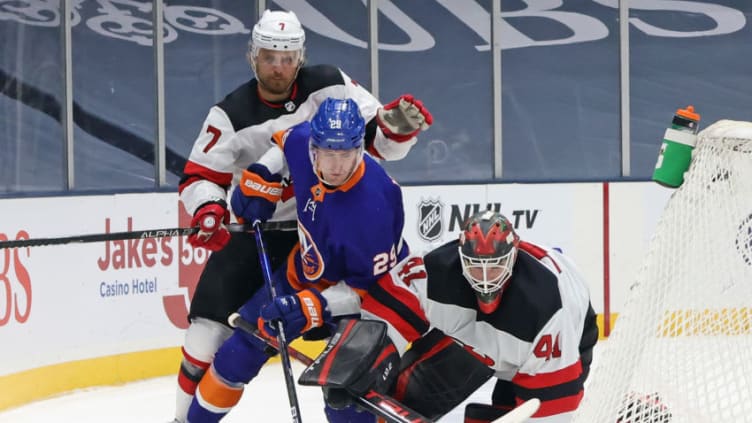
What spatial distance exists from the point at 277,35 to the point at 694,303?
1.41 m

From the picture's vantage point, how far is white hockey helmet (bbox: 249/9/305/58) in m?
3.31

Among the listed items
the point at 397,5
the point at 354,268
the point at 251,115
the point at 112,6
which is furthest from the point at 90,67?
the point at 354,268

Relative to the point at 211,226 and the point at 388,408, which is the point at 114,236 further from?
the point at 388,408

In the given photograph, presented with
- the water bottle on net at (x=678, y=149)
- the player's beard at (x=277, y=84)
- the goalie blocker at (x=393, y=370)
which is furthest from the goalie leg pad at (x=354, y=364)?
the water bottle on net at (x=678, y=149)

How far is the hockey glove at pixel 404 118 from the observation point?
326 centimetres

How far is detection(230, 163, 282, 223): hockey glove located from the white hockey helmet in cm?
30

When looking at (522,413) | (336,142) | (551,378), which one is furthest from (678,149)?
(336,142)

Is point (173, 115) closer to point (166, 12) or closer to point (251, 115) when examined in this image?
point (166, 12)

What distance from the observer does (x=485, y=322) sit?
9.84 ft

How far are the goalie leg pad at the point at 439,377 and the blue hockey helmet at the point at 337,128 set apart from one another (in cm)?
52

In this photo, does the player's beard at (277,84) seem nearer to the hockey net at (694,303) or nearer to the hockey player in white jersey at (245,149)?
the hockey player in white jersey at (245,149)

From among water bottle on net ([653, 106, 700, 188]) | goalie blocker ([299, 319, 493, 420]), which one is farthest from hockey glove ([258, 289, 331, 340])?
water bottle on net ([653, 106, 700, 188])

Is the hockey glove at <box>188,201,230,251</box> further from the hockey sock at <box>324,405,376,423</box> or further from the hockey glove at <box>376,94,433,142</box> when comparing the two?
the hockey sock at <box>324,405,376,423</box>

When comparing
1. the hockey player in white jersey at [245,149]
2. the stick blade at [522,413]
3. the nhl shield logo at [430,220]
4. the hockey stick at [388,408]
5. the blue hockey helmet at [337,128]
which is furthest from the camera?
the nhl shield logo at [430,220]
